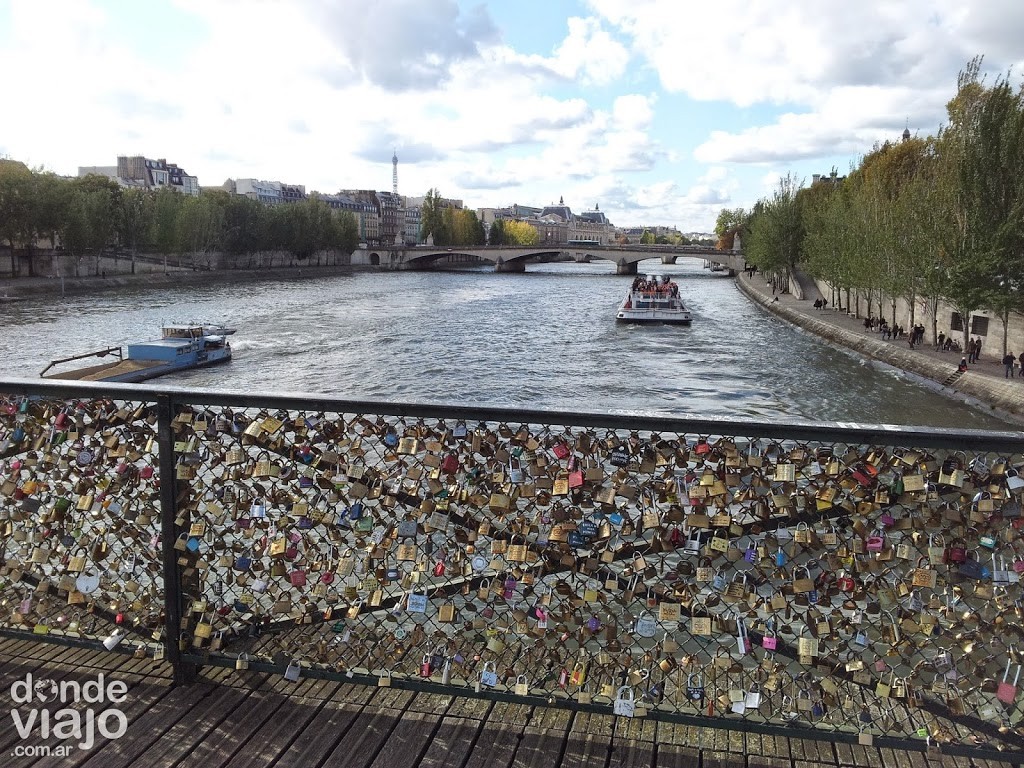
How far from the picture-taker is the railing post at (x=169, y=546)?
3.02 metres

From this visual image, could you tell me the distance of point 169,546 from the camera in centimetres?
313

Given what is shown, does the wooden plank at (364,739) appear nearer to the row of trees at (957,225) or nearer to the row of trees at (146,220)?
the row of trees at (957,225)

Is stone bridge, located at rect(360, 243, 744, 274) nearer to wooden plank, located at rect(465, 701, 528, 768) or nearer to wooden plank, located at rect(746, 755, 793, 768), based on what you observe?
wooden plank, located at rect(465, 701, 528, 768)

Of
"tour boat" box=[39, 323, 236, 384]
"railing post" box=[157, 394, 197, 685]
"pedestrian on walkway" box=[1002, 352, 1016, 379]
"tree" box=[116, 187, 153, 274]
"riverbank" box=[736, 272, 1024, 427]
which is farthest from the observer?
"tree" box=[116, 187, 153, 274]

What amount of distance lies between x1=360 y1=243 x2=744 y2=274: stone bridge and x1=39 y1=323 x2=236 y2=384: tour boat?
190 feet

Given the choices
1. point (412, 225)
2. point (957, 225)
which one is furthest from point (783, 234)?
point (412, 225)

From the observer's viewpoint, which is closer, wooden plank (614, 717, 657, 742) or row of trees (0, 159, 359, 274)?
wooden plank (614, 717, 657, 742)

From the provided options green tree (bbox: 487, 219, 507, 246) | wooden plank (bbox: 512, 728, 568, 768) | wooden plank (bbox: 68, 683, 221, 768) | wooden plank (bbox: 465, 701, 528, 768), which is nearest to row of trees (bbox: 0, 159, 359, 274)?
green tree (bbox: 487, 219, 507, 246)

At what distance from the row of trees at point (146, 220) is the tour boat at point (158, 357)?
1063 inches

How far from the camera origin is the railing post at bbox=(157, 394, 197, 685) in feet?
9.89

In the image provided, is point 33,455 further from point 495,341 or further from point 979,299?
point 495,341

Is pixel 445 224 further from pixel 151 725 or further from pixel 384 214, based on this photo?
pixel 151 725

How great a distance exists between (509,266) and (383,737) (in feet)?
321

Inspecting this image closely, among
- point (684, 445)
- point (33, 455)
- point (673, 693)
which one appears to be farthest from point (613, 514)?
point (33, 455)
